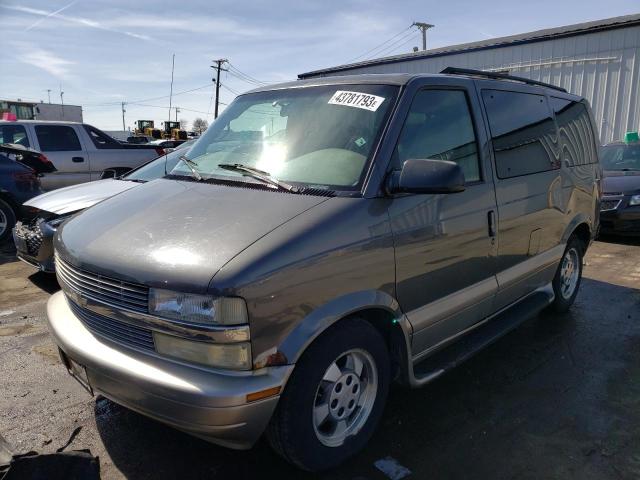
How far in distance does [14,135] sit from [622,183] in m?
10.7

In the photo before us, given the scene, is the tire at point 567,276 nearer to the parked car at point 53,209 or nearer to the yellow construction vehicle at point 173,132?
the parked car at point 53,209

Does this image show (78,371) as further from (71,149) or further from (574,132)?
(71,149)

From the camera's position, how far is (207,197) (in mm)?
2777

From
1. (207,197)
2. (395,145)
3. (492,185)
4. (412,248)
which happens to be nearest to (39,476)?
(207,197)

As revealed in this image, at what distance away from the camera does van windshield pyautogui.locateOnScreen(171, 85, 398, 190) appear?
9.07ft

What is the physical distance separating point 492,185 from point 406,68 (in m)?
16.1

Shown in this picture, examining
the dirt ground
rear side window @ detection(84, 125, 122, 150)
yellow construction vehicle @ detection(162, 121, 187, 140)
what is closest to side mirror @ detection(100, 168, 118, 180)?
rear side window @ detection(84, 125, 122, 150)

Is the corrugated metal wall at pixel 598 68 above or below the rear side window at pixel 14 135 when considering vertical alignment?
above

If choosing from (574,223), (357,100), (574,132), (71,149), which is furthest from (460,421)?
(71,149)

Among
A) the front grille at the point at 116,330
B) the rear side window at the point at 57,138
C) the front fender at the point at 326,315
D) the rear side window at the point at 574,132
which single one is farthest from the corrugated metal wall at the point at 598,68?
the front grille at the point at 116,330

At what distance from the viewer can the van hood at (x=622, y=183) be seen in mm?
8297

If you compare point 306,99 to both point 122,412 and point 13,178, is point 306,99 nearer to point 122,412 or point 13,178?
point 122,412

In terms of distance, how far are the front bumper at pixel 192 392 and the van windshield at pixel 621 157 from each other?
9.21 m

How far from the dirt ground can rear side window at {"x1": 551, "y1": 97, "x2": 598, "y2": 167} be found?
1593 millimetres
